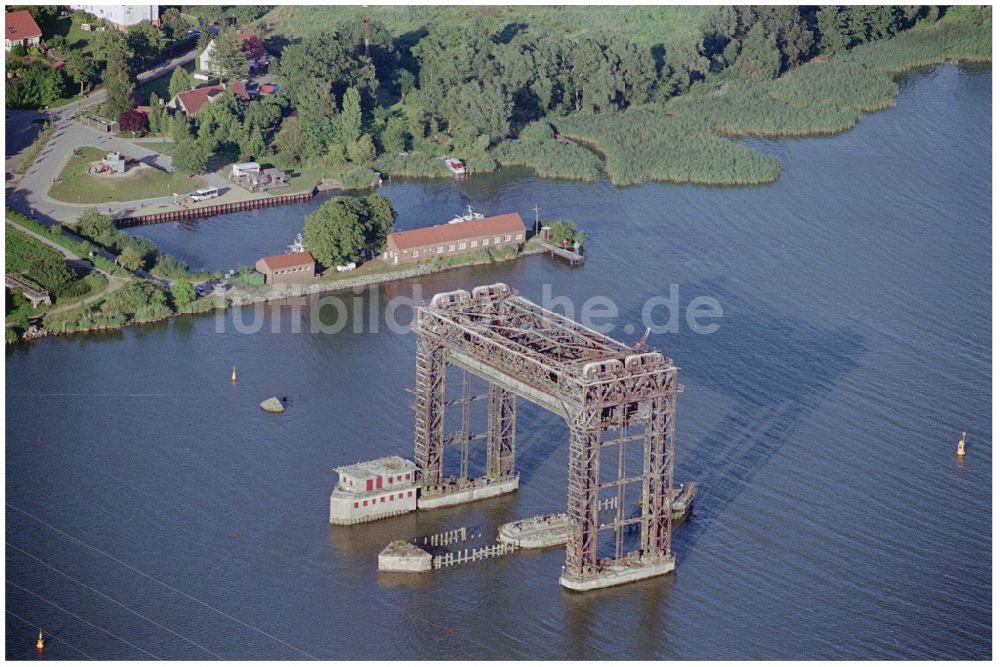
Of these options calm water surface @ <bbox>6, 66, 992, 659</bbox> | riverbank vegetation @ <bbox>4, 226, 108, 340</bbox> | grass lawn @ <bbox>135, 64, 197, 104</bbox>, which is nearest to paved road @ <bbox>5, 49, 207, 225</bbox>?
grass lawn @ <bbox>135, 64, 197, 104</bbox>

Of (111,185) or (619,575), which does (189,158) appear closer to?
(111,185)

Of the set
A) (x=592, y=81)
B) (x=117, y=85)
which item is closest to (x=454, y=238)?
(x=592, y=81)

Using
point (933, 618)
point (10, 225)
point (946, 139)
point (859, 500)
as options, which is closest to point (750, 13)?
point (946, 139)

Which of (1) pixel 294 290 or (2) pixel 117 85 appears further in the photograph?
(2) pixel 117 85

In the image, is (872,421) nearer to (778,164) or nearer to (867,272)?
(867,272)

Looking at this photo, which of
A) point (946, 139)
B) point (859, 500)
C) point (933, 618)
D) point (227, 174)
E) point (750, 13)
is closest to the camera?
point (933, 618)
